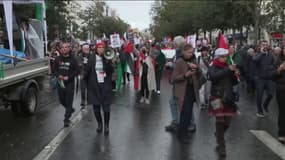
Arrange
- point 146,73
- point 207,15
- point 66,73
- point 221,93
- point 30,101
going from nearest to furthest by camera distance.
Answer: point 221,93
point 66,73
point 30,101
point 146,73
point 207,15

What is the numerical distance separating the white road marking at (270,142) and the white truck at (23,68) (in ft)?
16.3

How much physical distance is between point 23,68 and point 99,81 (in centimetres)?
222

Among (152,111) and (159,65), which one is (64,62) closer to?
(152,111)

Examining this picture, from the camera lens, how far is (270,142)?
7.18 metres

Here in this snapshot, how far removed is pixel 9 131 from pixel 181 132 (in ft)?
11.3

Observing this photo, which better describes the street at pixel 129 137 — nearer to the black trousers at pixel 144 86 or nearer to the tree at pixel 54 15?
the black trousers at pixel 144 86

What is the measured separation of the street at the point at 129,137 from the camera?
630 centimetres

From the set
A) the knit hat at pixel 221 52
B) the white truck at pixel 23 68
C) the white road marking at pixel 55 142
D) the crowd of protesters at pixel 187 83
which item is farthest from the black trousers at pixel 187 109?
the white truck at pixel 23 68

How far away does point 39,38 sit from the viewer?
11500mm

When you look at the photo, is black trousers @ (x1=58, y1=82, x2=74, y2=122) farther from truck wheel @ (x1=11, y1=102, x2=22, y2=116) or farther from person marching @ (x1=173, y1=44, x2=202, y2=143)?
person marching @ (x1=173, y1=44, x2=202, y2=143)

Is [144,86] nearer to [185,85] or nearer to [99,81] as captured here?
[99,81]

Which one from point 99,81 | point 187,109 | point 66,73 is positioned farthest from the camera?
point 66,73

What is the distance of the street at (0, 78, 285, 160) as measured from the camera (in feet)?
20.7

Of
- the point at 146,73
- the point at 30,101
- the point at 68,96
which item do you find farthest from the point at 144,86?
the point at 68,96
